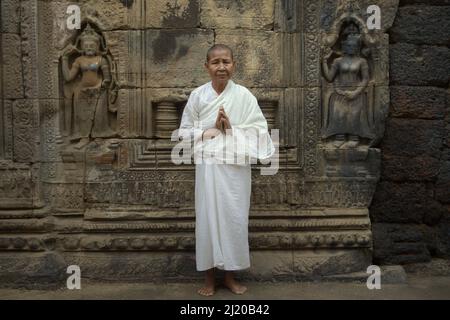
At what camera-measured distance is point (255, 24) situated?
16.2 ft

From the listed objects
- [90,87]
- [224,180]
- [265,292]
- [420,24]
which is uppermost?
[420,24]

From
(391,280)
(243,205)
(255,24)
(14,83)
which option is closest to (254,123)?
(243,205)

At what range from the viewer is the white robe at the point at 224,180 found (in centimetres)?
415

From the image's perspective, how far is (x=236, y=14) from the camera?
4.91 meters

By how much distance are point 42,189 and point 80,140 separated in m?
0.59

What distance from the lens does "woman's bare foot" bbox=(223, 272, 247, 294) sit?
4434 millimetres

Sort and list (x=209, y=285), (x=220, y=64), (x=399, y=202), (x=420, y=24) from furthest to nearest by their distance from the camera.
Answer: (x=399, y=202) → (x=420, y=24) → (x=209, y=285) → (x=220, y=64)

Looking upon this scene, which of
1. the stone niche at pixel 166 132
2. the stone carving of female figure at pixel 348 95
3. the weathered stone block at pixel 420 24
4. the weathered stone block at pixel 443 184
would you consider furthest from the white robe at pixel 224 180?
the weathered stone block at pixel 443 184

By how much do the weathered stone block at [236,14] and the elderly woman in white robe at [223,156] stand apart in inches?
33.7

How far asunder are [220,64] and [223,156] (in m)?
0.72

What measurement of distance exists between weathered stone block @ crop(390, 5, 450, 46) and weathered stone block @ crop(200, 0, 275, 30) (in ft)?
4.14

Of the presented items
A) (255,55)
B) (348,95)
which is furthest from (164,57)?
(348,95)

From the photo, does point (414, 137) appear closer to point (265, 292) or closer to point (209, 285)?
point (265, 292)

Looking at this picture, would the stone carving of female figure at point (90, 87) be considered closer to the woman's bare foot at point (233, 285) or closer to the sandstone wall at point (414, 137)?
the woman's bare foot at point (233, 285)
